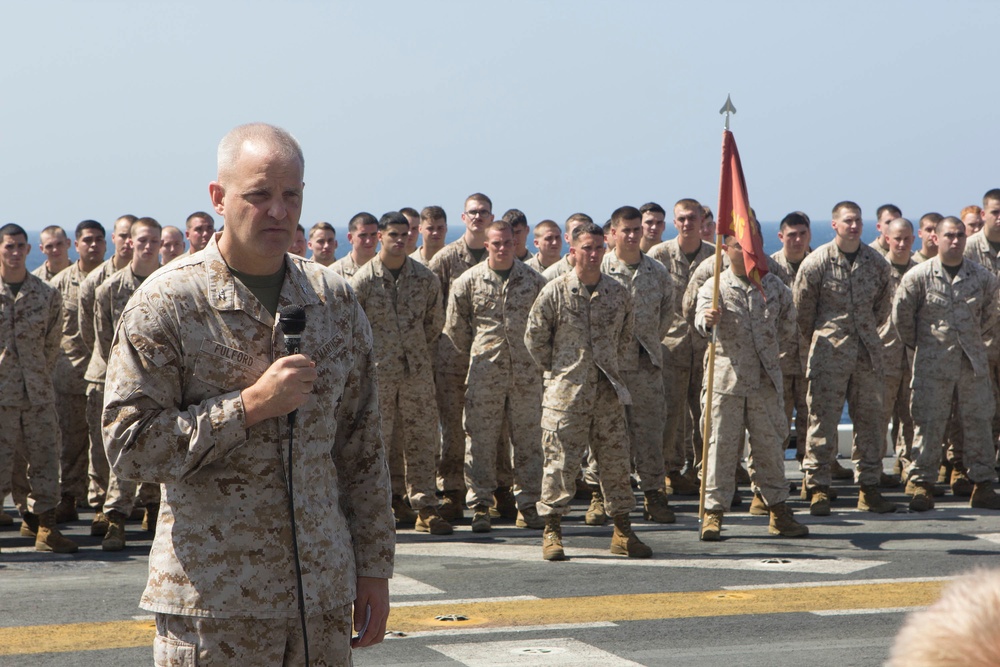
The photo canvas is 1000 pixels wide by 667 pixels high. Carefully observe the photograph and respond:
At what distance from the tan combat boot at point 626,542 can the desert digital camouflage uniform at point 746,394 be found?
96 cm

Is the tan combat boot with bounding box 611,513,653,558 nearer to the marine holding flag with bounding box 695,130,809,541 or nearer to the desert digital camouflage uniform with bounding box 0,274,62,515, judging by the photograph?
the marine holding flag with bounding box 695,130,809,541

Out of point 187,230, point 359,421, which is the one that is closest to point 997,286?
point 187,230

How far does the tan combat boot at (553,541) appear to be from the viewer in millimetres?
9578

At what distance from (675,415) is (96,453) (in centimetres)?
552

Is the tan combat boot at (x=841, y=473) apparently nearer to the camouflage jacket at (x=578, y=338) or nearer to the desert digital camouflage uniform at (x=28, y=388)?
the camouflage jacket at (x=578, y=338)

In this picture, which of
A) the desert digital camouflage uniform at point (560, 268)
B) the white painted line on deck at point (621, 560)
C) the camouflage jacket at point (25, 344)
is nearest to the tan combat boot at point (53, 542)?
the camouflage jacket at point (25, 344)

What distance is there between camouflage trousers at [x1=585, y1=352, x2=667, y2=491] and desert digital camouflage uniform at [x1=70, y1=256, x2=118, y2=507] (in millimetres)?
4330

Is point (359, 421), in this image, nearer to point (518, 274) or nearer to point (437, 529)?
point (437, 529)

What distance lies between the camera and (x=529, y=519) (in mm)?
11367

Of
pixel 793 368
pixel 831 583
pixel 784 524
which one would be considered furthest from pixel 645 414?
pixel 831 583

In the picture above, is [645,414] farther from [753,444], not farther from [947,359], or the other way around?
[947,359]

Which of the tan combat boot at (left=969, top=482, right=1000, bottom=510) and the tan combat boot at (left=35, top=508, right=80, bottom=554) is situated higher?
the tan combat boot at (left=969, top=482, right=1000, bottom=510)

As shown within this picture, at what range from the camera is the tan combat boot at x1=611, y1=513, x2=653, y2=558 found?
9641mm

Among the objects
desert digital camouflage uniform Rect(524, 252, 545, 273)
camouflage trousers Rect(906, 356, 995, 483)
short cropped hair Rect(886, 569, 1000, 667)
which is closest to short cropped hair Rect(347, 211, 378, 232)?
desert digital camouflage uniform Rect(524, 252, 545, 273)
